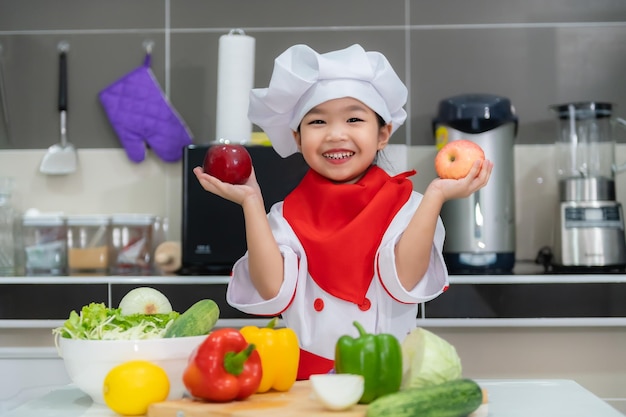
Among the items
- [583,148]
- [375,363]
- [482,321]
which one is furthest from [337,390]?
[583,148]

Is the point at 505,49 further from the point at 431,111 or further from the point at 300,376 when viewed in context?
the point at 300,376

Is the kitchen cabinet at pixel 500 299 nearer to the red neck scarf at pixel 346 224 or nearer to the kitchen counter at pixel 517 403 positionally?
the red neck scarf at pixel 346 224

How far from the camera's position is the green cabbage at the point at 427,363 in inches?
41.2

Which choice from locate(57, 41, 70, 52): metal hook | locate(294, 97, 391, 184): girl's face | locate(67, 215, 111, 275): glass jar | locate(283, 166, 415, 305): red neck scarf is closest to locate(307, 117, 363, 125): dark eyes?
locate(294, 97, 391, 184): girl's face

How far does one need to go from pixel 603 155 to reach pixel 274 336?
5.52ft

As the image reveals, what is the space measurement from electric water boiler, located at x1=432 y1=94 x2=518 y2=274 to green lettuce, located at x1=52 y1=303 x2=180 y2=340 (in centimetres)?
139

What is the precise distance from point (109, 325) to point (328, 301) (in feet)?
1.62

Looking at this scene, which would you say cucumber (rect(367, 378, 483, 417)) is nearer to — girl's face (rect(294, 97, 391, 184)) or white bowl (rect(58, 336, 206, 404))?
white bowl (rect(58, 336, 206, 404))

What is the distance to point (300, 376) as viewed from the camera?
1.54m

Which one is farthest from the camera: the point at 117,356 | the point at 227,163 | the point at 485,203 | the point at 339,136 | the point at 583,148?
the point at 583,148

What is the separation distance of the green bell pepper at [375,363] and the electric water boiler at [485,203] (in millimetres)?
1421

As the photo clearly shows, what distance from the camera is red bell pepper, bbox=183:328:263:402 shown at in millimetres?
1041

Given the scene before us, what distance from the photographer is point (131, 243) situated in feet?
8.68

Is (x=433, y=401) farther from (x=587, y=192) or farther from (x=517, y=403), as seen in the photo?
(x=587, y=192)
